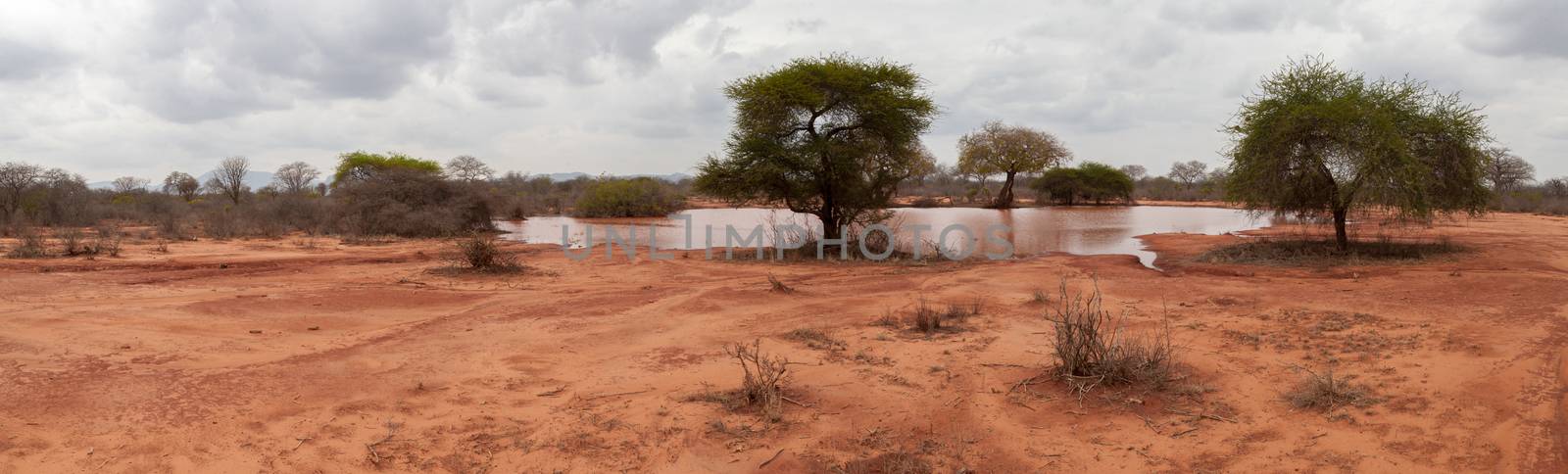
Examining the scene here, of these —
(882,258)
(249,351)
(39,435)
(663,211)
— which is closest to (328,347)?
(249,351)

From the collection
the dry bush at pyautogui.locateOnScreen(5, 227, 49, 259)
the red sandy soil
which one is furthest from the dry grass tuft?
the dry bush at pyautogui.locateOnScreen(5, 227, 49, 259)

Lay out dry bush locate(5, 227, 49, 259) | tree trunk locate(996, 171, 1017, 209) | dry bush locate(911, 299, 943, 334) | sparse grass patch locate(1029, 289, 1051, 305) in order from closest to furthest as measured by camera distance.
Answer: dry bush locate(911, 299, 943, 334) < sparse grass patch locate(1029, 289, 1051, 305) < dry bush locate(5, 227, 49, 259) < tree trunk locate(996, 171, 1017, 209)

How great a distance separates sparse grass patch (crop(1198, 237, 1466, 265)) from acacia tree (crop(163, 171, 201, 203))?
55.3 meters

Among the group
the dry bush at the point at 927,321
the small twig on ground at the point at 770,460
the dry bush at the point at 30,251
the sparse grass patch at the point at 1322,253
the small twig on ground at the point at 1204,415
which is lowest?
the small twig on ground at the point at 770,460

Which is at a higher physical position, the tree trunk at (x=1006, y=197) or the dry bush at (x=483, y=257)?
the tree trunk at (x=1006, y=197)

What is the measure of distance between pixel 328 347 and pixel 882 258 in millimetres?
10875

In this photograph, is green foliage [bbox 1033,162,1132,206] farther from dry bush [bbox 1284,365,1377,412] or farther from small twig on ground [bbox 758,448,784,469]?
small twig on ground [bbox 758,448,784,469]

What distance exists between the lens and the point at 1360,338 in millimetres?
6406

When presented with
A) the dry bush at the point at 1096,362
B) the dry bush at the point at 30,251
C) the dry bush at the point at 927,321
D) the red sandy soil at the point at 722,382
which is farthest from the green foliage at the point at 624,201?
the dry bush at the point at 1096,362

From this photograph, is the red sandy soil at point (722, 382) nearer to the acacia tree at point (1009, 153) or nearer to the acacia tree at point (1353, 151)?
the acacia tree at point (1353, 151)

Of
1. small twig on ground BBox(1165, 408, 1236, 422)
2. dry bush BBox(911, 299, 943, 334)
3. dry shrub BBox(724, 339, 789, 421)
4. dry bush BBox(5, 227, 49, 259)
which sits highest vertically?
dry bush BBox(5, 227, 49, 259)

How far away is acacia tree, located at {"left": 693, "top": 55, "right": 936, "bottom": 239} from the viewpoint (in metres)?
15.9

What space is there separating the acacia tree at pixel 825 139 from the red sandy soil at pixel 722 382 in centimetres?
650

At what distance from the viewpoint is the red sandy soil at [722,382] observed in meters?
4.08
